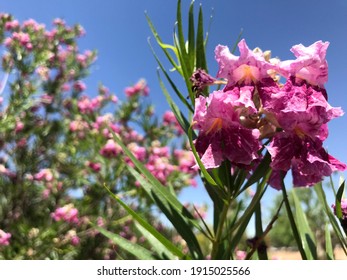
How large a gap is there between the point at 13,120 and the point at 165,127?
1610 millimetres

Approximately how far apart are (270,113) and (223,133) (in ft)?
0.32

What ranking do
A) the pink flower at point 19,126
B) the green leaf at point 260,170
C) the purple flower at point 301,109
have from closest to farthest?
the purple flower at point 301,109
the green leaf at point 260,170
the pink flower at point 19,126

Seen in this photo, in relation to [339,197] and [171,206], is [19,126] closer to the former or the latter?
[171,206]

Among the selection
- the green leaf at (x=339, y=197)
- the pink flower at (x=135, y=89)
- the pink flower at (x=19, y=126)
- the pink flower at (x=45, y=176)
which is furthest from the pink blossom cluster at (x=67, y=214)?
the green leaf at (x=339, y=197)

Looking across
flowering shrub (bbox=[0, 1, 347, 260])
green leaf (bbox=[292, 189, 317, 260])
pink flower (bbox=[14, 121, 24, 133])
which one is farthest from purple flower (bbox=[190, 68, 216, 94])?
pink flower (bbox=[14, 121, 24, 133])

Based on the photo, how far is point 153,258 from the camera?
974 millimetres

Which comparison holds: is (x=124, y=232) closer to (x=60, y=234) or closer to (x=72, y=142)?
(x=60, y=234)

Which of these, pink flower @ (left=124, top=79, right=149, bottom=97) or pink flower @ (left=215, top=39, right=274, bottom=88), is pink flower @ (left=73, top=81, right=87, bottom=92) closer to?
pink flower @ (left=124, top=79, right=149, bottom=97)

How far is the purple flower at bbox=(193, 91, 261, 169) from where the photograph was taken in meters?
0.71

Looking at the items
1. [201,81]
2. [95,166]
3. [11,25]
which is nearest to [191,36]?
[201,81]

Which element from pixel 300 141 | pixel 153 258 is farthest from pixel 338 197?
pixel 153 258

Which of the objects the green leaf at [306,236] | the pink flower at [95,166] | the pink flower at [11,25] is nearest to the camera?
the green leaf at [306,236]

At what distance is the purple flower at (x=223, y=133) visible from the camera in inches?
27.8

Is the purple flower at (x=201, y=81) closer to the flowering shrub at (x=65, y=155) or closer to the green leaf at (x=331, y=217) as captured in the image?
the green leaf at (x=331, y=217)
